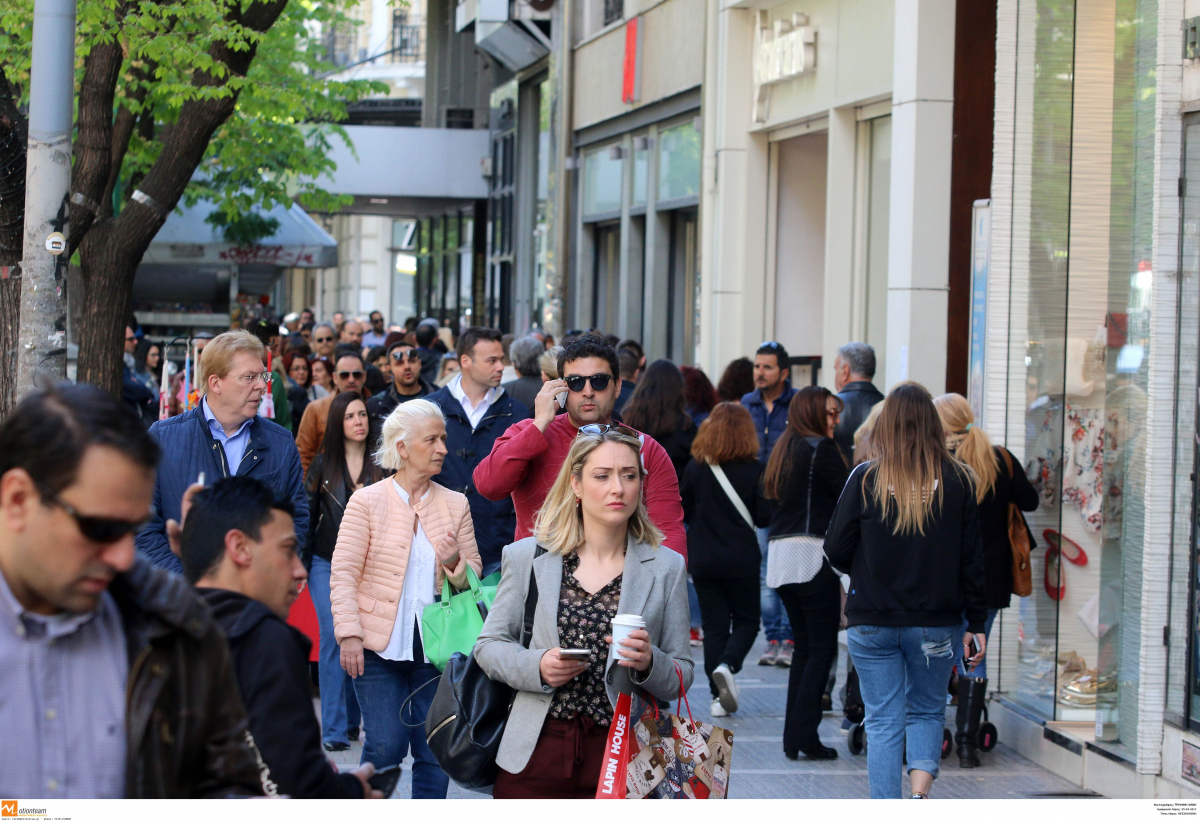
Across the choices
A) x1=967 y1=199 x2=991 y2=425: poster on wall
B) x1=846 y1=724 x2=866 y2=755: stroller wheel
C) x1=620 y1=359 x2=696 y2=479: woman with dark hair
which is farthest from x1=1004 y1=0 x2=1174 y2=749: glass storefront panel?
x1=620 y1=359 x2=696 y2=479: woman with dark hair

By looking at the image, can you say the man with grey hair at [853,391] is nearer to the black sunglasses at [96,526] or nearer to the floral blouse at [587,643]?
the floral blouse at [587,643]

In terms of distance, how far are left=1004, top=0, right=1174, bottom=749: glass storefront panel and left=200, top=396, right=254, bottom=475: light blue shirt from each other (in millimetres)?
4159

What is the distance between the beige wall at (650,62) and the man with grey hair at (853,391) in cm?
742

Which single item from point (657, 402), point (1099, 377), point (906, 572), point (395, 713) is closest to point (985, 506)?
point (1099, 377)

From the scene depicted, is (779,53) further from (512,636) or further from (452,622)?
(512,636)

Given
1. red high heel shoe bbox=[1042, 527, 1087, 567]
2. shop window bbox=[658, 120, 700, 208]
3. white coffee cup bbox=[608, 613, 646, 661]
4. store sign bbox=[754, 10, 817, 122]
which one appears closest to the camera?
white coffee cup bbox=[608, 613, 646, 661]

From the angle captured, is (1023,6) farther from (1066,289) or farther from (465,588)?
(465,588)

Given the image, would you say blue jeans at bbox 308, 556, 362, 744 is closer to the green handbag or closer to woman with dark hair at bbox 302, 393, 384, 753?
woman with dark hair at bbox 302, 393, 384, 753

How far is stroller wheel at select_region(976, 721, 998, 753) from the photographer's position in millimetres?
7535

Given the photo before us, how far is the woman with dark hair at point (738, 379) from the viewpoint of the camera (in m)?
10.9

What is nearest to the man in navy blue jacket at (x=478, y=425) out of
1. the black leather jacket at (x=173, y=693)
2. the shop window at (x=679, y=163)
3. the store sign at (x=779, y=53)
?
the black leather jacket at (x=173, y=693)

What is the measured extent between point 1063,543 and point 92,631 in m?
6.57

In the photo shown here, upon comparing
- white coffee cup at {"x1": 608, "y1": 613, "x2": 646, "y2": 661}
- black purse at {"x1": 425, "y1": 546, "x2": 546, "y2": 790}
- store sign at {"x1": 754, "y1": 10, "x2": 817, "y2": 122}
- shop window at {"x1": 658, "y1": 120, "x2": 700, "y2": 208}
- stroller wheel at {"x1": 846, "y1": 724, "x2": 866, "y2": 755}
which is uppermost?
store sign at {"x1": 754, "y1": 10, "x2": 817, "y2": 122}

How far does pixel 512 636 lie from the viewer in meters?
4.09
